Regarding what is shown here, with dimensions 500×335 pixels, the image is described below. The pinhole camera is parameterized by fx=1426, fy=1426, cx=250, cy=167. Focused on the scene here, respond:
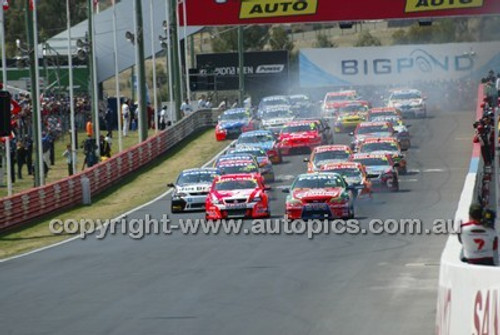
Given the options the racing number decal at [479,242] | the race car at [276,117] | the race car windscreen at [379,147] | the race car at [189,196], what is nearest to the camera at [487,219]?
the racing number decal at [479,242]

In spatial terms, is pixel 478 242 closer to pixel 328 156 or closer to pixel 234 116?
pixel 328 156

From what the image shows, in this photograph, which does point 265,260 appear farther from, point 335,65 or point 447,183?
point 335,65

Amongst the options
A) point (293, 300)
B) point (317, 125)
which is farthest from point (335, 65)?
point (293, 300)

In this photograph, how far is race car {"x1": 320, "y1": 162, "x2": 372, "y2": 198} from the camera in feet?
120

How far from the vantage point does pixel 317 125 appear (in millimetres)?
53156

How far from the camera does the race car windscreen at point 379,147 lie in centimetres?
4444

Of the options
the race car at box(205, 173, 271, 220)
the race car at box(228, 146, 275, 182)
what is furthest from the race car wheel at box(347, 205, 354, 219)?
the race car at box(228, 146, 275, 182)

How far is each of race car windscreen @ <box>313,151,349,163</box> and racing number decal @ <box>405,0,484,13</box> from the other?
79.8ft

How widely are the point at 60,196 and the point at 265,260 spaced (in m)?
14.8

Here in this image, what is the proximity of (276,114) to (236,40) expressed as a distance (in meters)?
60.9

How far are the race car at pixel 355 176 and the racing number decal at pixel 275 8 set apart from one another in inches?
1118

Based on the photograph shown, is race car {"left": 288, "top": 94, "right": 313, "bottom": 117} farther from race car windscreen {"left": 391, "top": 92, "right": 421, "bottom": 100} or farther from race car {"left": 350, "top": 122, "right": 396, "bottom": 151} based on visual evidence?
race car {"left": 350, "top": 122, "right": 396, "bottom": 151}

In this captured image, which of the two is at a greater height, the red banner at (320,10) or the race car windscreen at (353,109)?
the red banner at (320,10)

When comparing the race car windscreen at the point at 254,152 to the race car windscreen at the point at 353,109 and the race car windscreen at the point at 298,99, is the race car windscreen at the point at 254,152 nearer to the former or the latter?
the race car windscreen at the point at 353,109
